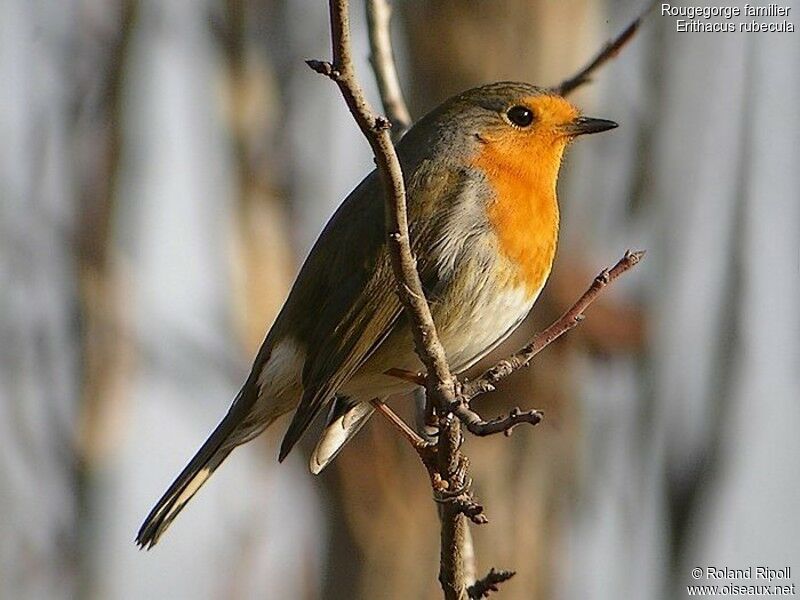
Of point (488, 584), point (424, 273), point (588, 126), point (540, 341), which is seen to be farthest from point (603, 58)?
point (488, 584)

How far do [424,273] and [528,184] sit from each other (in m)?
0.48

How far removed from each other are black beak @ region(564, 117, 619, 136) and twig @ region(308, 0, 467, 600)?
1426mm

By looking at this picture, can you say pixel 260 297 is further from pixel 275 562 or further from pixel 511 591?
pixel 511 591

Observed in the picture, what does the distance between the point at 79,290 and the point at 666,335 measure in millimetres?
2537

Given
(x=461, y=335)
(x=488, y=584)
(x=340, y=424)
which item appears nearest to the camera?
(x=488, y=584)

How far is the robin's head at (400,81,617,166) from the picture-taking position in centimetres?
416

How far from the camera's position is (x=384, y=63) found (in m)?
4.57

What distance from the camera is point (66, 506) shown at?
5.84 m

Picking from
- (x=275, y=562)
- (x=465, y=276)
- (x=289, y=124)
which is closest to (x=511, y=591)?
(x=275, y=562)

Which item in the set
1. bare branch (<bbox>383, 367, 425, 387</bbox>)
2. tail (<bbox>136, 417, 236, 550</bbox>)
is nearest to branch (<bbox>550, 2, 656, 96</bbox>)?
bare branch (<bbox>383, 367, 425, 387</bbox>)

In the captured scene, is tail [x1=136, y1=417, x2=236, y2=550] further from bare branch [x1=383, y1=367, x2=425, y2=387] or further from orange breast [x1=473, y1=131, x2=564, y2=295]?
orange breast [x1=473, y1=131, x2=564, y2=295]

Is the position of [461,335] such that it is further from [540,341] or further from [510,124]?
[510,124]

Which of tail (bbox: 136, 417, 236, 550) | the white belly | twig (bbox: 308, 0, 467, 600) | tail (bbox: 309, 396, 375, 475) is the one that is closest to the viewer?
twig (bbox: 308, 0, 467, 600)

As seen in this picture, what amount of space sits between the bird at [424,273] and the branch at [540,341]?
59 centimetres
